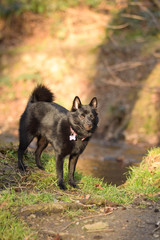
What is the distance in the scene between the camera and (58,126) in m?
4.72

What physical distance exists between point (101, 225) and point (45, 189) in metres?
1.25

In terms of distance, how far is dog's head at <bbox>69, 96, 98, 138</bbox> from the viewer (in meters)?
4.34

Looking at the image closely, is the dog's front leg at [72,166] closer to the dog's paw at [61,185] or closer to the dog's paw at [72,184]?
the dog's paw at [72,184]

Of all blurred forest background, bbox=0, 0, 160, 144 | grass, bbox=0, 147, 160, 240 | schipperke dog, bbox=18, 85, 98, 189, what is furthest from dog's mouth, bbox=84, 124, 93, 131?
blurred forest background, bbox=0, 0, 160, 144

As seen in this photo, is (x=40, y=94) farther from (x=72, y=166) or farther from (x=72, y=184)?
(x=72, y=184)

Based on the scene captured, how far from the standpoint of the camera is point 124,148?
8359 mm

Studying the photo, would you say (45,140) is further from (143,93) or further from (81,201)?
(143,93)

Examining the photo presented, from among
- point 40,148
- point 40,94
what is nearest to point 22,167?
point 40,148

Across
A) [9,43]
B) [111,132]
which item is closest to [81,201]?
[111,132]

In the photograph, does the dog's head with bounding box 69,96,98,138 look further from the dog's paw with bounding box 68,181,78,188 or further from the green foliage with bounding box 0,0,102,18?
the green foliage with bounding box 0,0,102,18

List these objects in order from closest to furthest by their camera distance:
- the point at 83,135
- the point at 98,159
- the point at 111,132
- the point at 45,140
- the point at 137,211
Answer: the point at 137,211 → the point at 83,135 → the point at 45,140 → the point at 98,159 → the point at 111,132

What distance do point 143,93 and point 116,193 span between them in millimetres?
6000

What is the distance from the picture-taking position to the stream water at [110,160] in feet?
19.9

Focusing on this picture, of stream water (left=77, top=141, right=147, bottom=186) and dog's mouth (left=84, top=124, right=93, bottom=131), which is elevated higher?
dog's mouth (left=84, top=124, right=93, bottom=131)
